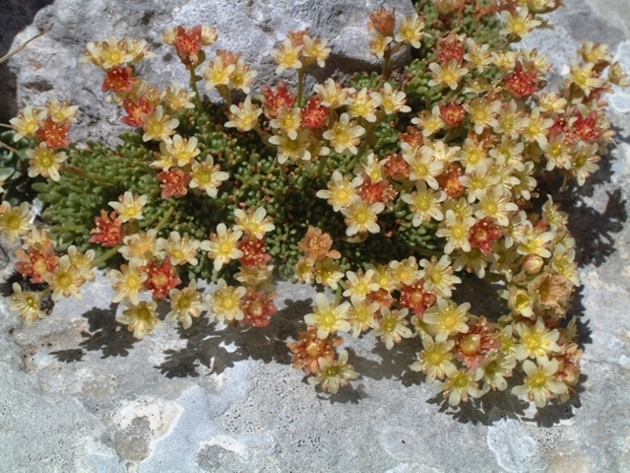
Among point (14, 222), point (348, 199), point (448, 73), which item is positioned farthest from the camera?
point (448, 73)

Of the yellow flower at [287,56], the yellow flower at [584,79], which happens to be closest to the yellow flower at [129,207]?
the yellow flower at [287,56]

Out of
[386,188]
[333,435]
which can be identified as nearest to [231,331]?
[333,435]

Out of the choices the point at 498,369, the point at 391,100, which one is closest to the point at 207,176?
the point at 391,100

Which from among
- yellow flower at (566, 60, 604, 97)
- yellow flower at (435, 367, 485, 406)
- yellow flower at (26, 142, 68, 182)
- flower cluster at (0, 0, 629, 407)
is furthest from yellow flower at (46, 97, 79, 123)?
yellow flower at (566, 60, 604, 97)

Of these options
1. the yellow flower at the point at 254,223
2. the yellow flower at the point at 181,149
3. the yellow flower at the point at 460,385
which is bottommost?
the yellow flower at the point at 460,385

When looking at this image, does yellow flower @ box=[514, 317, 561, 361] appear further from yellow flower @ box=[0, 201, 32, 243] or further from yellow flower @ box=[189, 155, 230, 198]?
yellow flower @ box=[0, 201, 32, 243]

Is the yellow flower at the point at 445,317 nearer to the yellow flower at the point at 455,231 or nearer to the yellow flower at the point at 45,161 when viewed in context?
the yellow flower at the point at 455,231

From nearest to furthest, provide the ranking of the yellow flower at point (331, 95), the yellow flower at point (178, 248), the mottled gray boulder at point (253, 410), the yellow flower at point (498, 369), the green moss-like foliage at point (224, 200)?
the mottled gray boulder at point (253, 410) < the yellow flower at point (498, 369) < the yellow flower at point (178, 248) < the yellow flower at point (331, 95) < the green moss-like foliage at point (224, 200)

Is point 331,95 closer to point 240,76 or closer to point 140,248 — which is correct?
point 240,76
